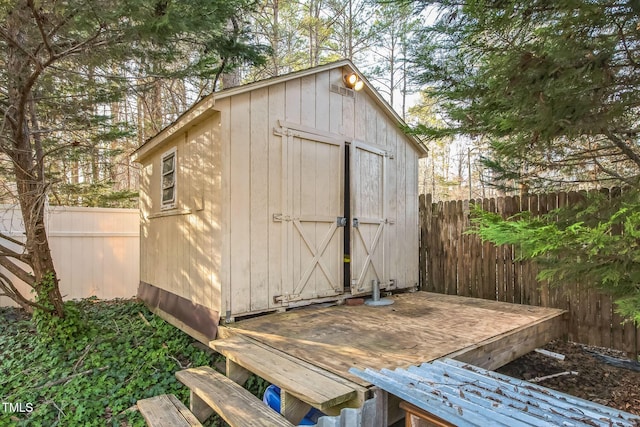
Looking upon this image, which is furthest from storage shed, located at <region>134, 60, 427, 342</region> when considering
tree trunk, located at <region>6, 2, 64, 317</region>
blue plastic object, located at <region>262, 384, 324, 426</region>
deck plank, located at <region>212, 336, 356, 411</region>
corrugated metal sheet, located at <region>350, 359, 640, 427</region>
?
corrugated metal sheet, located at <region>350, 359, 640, 427</region>

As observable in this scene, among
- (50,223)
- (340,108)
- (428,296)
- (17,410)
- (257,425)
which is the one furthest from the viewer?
(50,223)

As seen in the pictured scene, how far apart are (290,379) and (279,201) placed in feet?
7.12

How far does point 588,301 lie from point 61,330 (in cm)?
632

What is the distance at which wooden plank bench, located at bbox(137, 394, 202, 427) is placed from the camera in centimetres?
244

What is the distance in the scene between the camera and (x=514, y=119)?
8.27 feet

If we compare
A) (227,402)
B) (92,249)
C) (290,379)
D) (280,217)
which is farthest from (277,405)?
(92,249)

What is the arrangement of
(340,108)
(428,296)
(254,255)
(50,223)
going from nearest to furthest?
(254,255)
(340,108)
(428,296)
(50,223)

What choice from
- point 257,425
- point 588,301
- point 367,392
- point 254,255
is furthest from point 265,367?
point 588,301

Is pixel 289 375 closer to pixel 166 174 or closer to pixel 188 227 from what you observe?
pixel 188 227

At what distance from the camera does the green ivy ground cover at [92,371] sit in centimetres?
321

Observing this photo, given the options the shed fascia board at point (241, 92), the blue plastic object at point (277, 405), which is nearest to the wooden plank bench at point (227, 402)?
the blue plastic object at point (277, 405)

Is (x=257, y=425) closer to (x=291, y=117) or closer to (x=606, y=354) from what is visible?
(x=291, y=117)

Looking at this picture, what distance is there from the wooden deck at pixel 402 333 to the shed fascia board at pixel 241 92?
7.51 feet

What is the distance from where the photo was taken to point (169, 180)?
5.02 m
